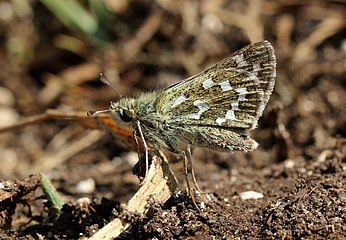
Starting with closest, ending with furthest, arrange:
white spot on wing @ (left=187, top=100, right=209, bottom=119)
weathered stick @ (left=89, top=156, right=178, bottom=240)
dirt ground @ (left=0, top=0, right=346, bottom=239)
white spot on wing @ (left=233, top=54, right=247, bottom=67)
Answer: weathered stick @ (left=89, top=156, right=178, bottom=240)
white spot on wing @ (left=233, top=54, right=247, bottom=67)
white spot on wing @ (left=187, top=100, right=209, bottom=119)
dirt ground @ (left=0, top=0, right=346, bottom=239)

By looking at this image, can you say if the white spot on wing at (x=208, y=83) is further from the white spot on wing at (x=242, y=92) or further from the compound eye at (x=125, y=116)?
the compound eye at (x=125, y=116)

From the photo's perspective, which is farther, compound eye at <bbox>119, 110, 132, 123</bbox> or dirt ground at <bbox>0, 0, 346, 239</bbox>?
dirt ground at <bbox>0, 0, 346, 239</bbox>

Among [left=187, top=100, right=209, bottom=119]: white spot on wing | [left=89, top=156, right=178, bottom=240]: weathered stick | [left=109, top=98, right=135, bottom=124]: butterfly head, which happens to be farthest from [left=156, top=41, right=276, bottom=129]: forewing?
[left=89, top=156, right=178, bottom=240]: weathered stick

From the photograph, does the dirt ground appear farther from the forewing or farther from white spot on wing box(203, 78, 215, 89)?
white spot on wing box(203, 78, 215, 89)

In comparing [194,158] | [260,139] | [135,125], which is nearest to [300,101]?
[260,139]

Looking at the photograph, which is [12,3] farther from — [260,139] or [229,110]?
[229,110]
